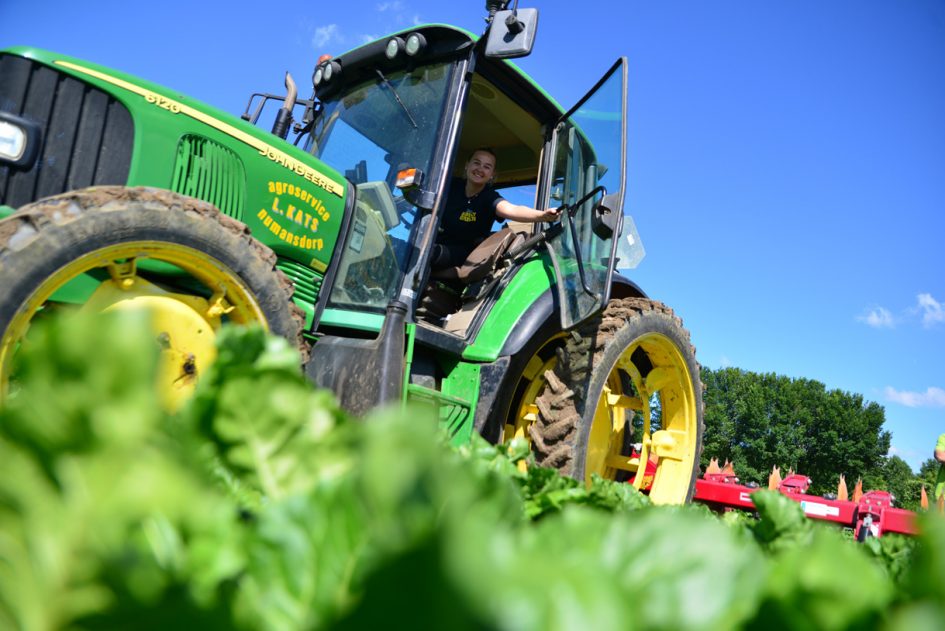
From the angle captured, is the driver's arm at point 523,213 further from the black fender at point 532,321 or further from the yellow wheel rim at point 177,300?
the yellow wheel rim at point 177,300

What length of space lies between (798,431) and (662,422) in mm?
46394

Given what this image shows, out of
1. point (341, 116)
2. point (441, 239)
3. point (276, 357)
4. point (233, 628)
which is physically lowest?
point (233, 628)

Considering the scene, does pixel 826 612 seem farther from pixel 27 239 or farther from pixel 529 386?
pixel 529 386

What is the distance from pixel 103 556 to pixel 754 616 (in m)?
0.28

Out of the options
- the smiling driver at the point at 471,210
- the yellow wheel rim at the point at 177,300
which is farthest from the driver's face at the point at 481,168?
the yellow wheel rim at the point at 177,300

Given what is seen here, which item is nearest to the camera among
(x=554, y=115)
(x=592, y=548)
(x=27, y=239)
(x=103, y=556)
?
(x=103, y=556)

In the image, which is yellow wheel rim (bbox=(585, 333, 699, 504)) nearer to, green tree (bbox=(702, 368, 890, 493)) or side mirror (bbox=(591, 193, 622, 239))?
side mirror (bbox=(591, 193, 622, 239))

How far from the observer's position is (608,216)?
354cm

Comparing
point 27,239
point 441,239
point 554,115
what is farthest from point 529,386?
point 27,239

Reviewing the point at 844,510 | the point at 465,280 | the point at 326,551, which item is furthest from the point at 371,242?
the point at 844,510

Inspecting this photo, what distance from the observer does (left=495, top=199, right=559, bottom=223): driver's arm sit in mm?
3766

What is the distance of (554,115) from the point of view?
14.1 ft

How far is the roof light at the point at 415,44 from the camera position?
11.9ft

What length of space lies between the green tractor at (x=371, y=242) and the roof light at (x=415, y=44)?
0.01 metres
